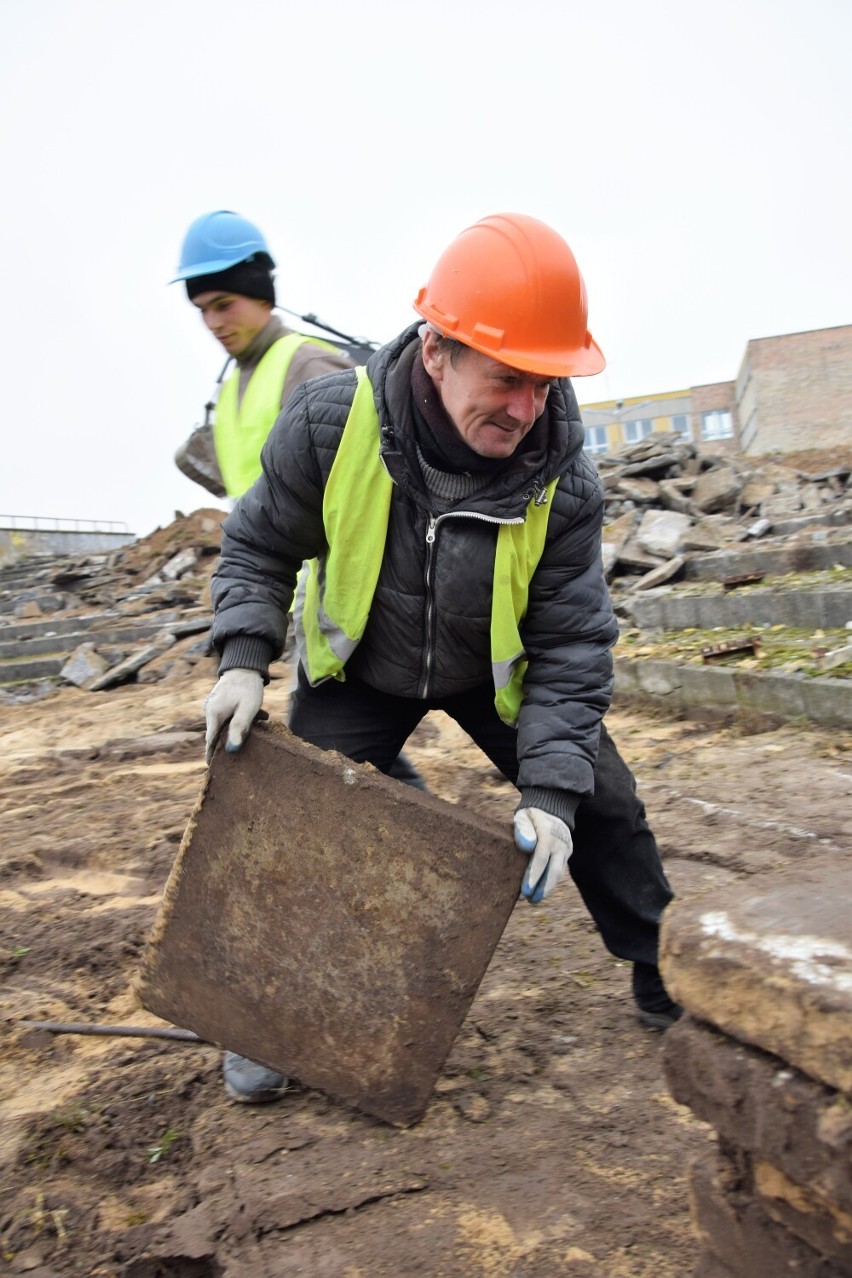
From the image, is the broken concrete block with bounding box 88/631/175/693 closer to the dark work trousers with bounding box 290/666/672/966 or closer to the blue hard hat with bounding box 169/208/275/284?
the blue hard hat with bounding box 169/208/275/284

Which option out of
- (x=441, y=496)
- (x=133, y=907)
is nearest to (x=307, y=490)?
(x=441, y=496)

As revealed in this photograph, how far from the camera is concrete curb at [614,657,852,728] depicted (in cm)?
491

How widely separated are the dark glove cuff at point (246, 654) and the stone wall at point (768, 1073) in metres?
1.19

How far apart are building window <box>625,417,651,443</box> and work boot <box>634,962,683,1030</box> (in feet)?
136

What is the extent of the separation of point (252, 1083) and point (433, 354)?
169cm

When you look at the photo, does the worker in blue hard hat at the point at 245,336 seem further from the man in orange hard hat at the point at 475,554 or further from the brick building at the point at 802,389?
the brick building at the point at 802,389

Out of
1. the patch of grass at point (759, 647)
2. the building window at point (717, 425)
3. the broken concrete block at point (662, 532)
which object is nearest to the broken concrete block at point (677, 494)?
the broken concrete block at point (662, 532)

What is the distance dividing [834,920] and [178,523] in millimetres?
19044

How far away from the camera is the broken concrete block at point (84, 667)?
10672mm

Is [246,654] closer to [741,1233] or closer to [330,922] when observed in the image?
[330,922]

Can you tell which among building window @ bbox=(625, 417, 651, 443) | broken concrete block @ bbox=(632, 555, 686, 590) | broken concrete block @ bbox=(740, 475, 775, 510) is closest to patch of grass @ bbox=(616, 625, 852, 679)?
broken concrete block @ bbox=(632, 555, 686, 590)

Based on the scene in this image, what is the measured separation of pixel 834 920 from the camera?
1453mm

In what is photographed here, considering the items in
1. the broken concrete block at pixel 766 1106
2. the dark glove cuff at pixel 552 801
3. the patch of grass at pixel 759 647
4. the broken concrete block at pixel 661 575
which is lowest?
the patch of grass at pixel 759 647

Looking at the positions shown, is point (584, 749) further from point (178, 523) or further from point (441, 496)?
point (178, 523)
